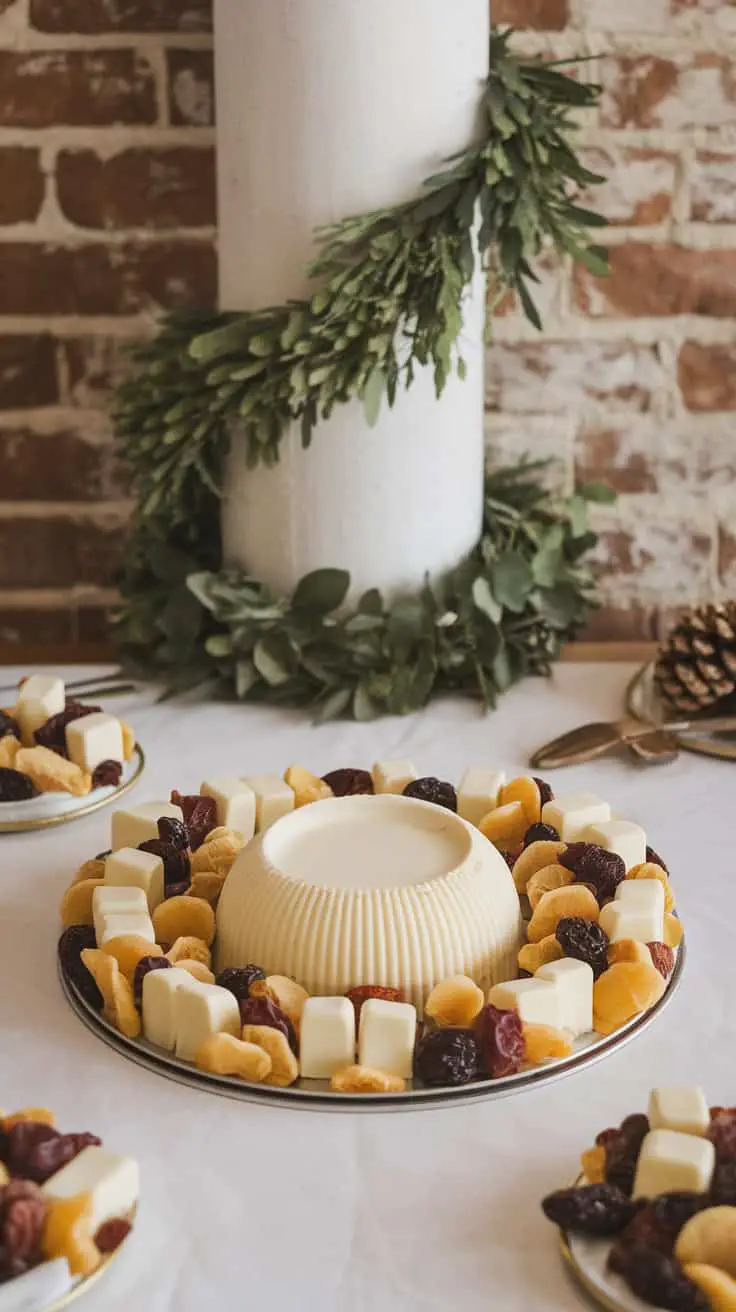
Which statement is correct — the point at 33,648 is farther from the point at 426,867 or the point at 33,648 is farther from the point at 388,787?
the point at 426,867

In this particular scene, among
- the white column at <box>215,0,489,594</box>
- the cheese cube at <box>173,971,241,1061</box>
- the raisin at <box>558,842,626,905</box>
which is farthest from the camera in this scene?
the white column at <box>215,0,489,594</box>

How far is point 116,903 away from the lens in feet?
2.45

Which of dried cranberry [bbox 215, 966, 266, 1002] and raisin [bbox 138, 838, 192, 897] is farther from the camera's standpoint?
raisin [bbox 138, 838, 192, 897]

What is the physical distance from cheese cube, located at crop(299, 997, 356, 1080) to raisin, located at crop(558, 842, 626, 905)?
160mm

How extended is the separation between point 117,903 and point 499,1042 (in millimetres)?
204

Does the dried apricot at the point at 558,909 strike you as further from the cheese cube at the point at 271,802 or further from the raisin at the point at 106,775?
the raisin at the point at 106,775

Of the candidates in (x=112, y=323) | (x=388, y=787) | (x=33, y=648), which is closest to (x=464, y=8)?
(x=112, y=323)

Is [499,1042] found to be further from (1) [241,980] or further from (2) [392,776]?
(2) [392,776]

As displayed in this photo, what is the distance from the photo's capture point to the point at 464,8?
103 centimetres

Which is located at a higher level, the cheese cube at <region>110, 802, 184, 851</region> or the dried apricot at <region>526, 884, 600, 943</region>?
the cheese cube at <region>110, 802, 184, 851</region>

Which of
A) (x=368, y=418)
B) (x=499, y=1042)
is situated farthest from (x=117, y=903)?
(x=368, y=418)

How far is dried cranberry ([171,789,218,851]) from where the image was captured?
0.84m

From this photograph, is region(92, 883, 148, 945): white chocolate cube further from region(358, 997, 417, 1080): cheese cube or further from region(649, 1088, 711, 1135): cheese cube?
region(649, 1088, 711, 1135): cheese cube

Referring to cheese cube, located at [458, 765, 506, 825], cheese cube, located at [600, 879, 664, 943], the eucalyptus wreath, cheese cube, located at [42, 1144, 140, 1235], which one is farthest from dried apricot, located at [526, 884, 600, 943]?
the eucalyptus wreath
